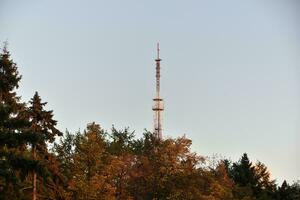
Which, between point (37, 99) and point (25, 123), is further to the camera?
point (37, 99)

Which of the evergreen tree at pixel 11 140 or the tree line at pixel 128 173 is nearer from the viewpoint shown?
the evergreen tree at pixel 11 140

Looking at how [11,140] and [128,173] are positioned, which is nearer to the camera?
[11,140]

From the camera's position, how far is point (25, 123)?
31828 mm

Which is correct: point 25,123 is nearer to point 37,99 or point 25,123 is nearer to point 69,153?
point 37,99

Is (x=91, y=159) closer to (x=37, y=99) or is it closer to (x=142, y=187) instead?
(x=142, y=187)

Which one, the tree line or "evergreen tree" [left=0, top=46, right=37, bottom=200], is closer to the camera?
"evergreen tree" [left=0, top=46, right=37, bottom=200]

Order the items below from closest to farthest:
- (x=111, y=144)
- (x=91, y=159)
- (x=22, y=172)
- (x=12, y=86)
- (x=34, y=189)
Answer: (x=22, y=172) → (x=12, y=86) → (x=34, y=189) → (x=91, y=159) → (x=111, y=144)

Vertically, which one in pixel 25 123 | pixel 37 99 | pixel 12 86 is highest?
pixel 37 99

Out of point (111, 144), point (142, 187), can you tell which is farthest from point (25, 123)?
point (111, 144)

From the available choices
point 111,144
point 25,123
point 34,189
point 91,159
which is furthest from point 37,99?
point 111,144

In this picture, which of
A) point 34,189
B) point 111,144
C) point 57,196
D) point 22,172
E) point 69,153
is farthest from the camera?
point 111,144

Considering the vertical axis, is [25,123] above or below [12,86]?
below

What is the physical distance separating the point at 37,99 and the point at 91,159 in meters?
12.5

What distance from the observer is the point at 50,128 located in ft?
158
